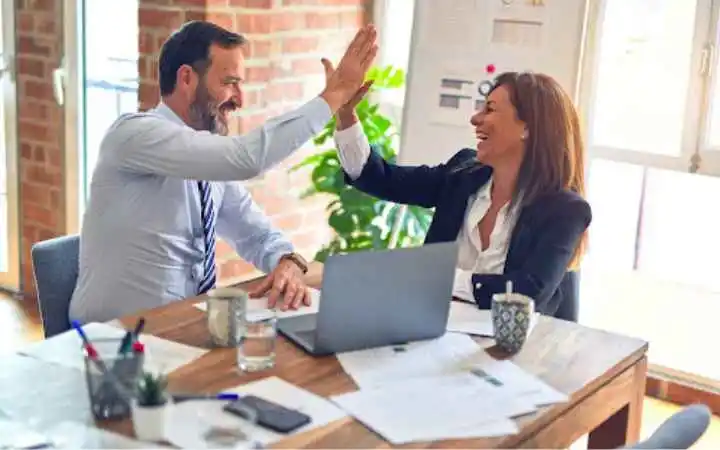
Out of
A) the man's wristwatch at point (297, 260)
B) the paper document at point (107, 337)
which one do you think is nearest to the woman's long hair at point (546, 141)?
the man's wristwatch at point (297, 260)

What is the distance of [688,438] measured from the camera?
1402 millimetres

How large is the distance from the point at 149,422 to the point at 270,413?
20 cm

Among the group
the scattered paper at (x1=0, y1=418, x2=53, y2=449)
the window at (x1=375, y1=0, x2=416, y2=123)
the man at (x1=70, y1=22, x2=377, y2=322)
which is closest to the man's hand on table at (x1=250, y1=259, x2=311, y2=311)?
the man at (x1=70, y1=22, x2=377, y2=322)

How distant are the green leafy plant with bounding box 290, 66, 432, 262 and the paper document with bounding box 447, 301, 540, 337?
54.8 inches

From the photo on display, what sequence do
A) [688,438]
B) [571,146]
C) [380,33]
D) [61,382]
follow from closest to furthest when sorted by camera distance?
[688,438], [61,382], [571,146], [380,33]

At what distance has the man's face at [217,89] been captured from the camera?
247 centimetres

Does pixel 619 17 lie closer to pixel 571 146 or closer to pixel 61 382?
pixel 571 146

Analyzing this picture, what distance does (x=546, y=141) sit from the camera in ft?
8.24

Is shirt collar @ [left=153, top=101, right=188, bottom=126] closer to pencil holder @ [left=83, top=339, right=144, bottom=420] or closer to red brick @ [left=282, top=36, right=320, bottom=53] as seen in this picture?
pencil holder @ [left=83, top=339, right=144, bottom=420]

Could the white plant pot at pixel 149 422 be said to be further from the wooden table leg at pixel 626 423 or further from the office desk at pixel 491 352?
the wooden table leg at pixel 626 423

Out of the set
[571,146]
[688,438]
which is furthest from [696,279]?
[688,438]

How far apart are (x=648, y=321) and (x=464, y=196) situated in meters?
1.39

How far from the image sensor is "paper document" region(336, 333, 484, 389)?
1790 millimetres

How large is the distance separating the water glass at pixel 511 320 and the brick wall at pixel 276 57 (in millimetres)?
1863
